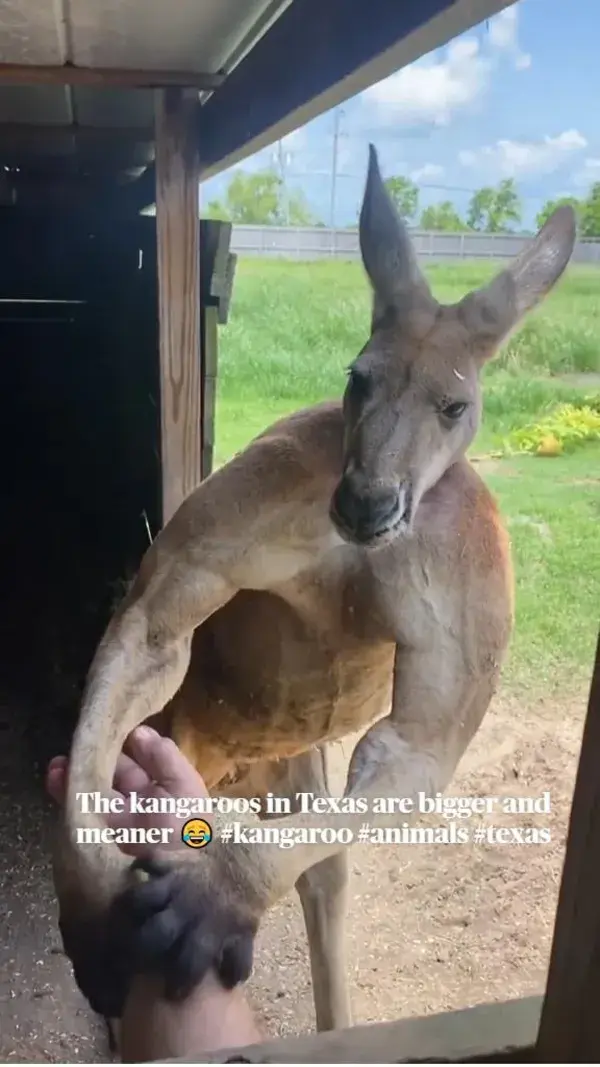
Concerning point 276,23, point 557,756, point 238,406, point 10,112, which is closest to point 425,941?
point 557,756

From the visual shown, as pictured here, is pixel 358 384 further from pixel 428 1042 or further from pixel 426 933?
pixel 426 933

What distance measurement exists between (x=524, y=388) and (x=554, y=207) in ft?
0.38

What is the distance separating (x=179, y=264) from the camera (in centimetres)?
110

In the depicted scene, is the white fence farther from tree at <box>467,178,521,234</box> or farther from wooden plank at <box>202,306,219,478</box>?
wooden plank at <box>202,306,219,478</box>

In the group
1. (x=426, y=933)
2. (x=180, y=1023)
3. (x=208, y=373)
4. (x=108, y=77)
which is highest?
(x=108, y=77)

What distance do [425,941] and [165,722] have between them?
0.37m

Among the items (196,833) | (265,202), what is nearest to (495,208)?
(265,202)

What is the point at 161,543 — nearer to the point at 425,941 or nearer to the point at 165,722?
the point at 165,722

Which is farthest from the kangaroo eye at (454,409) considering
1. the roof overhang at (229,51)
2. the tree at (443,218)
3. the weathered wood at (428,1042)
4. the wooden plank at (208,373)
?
the wooden plank at (208,373)

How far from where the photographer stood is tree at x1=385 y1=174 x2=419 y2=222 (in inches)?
25.2

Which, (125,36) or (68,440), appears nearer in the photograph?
(125,36)

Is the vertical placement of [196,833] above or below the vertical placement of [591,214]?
below

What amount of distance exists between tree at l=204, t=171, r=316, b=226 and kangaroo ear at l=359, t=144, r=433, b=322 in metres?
0.05

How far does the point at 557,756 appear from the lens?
0.87 metres
